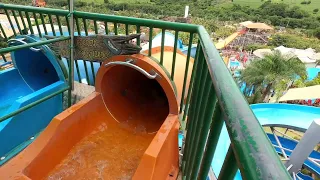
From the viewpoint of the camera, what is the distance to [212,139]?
0.89m

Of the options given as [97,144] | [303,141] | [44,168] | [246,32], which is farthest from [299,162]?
[246,32]

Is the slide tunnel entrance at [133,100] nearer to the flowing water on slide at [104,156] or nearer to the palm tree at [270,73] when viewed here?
the flowing water on slide at [104,156]

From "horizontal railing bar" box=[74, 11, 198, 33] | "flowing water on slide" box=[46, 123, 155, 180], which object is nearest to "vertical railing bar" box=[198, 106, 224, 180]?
"flowing water on slide" box=[46, 123, 155, 180]

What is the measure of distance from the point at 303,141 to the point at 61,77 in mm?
6800

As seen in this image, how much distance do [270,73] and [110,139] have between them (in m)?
16.0

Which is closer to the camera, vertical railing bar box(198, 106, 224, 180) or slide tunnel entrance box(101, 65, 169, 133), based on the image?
vertical railing bar box(198, 106, 224, 180)

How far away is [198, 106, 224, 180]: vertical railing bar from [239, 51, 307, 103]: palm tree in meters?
15.9

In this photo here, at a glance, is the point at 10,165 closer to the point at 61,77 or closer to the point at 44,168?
the point at 44,168

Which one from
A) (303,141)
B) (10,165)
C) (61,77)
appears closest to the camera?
(10,165)

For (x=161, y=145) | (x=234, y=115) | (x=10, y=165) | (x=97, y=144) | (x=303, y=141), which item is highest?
(x=234, y=115)

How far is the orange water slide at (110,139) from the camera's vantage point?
1.81 m

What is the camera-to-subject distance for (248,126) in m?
0.52

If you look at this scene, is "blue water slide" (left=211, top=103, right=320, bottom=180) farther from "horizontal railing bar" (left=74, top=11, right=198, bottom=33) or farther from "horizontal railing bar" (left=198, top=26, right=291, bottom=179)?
"horizontal railing bar" (left=198, top=26, right=291, bottom=179)

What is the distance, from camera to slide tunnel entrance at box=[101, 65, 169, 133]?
265 centimetres
